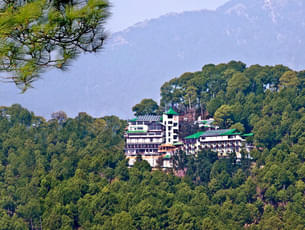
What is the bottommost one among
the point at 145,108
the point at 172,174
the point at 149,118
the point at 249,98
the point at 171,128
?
the point at 172,174

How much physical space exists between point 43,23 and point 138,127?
42.6m

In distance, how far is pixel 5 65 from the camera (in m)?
6.32

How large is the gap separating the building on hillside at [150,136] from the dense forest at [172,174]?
4.54 feet

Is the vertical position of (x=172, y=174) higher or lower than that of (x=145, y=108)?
lower

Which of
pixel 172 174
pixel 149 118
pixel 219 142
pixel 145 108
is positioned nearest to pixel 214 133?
pixel 219 142

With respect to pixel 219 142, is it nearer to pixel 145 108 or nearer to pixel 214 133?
pixel 214 133

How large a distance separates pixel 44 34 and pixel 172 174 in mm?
37199

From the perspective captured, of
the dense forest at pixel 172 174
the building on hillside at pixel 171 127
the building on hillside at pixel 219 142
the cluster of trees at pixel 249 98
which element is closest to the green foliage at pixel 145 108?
the dense forest at pixel 172 174

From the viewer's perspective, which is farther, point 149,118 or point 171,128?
point 149,118

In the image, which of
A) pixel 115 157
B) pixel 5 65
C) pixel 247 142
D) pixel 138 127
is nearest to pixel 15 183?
pixel 115 157

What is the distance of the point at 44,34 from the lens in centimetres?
622

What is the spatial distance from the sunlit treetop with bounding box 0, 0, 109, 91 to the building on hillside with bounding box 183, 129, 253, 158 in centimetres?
3860

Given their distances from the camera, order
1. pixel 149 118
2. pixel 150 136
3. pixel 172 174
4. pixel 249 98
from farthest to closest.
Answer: pixel 249 98, pixel 149 118, pixel 150 136, pixel 172 174

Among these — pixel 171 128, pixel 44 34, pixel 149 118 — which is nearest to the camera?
pixel 44 34
